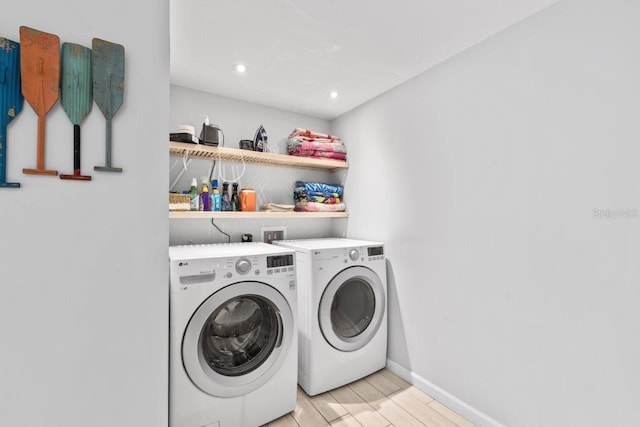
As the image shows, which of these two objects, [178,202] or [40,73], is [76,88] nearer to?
[40,73]

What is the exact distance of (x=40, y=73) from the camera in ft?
2.73

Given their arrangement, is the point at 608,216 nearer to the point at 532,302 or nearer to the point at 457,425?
the point at 532,302

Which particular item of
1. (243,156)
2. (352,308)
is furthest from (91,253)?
(352,308)

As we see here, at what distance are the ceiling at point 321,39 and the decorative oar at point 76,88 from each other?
25.0 inches

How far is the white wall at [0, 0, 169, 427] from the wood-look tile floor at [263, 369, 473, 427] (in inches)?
38.8

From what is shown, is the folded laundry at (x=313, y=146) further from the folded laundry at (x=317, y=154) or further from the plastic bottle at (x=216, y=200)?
the plastic bottle at (x=216, y=200)

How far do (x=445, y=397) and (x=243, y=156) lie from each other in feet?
7.14

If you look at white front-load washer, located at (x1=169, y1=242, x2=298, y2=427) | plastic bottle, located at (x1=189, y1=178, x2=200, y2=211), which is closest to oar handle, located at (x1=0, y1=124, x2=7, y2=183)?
white front-load washer, located at (x1=169, y1=242, x2=298, y2=427)

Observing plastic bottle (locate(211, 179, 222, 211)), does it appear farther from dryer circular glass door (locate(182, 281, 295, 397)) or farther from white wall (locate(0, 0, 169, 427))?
white wall (locate(0, 0, 169, 427))

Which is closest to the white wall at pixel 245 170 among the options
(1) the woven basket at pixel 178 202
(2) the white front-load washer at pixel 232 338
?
(1) the woven basket at pixel 178 202

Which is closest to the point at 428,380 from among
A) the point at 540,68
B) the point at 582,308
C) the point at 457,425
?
the point at 457,425

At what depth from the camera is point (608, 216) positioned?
1.19 metres

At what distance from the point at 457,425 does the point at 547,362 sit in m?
0.64

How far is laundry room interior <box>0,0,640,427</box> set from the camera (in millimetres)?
878
